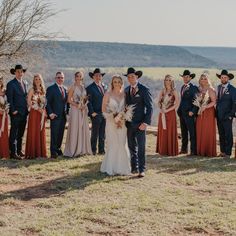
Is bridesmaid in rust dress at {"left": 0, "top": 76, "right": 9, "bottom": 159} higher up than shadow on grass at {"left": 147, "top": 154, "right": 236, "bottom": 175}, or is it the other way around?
bridesmaid in rust dress at {"left": 0, "top": 76, "right": 9, "bottom": 159}

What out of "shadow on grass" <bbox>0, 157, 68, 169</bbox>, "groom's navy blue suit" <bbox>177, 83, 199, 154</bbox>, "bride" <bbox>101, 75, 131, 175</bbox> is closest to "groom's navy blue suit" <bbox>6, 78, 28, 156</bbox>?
"shadow on grass" <bbox>0, 157, 68, 169</bbox>

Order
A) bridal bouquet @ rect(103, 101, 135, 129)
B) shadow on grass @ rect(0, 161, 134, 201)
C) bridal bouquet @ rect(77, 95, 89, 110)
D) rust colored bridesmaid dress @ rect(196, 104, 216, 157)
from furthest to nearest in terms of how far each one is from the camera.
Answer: rust colored bridesmaid dress @ rect(196, 104, 216, 157) < bridal bouquet @ rect(77, 95, 89, 110) < bridal bouquet @ rect(103, 101, 135, 129) < shadow on grass @ rect(0, 161, 134, 201)

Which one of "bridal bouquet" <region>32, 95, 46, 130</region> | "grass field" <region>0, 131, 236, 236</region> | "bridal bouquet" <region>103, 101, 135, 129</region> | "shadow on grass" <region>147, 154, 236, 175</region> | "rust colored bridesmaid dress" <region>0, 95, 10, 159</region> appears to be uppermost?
"bridal bouquet" <region>32, 95, 46, 130</region>

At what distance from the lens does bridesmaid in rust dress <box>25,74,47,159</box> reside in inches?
443

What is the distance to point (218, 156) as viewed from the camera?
12188mm

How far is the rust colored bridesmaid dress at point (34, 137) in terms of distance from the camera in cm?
1141

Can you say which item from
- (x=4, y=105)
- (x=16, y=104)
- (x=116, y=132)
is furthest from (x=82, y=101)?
(x=116, y=132)

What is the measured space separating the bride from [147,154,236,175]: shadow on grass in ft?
3.02

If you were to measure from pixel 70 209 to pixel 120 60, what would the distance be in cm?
5539

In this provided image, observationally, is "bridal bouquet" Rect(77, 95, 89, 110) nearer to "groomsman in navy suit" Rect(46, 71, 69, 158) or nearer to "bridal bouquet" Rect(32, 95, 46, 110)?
"groomsman in navy suit" Rect(46, 71, 69, 158)

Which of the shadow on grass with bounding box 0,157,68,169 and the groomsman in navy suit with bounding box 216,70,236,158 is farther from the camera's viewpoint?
the groomsman in navy suit with bounding box 216,70,236,158

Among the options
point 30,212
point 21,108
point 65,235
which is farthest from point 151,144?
point 65,235

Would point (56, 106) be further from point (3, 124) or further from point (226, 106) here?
point (226, 106)

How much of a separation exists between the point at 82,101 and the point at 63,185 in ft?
10.5
